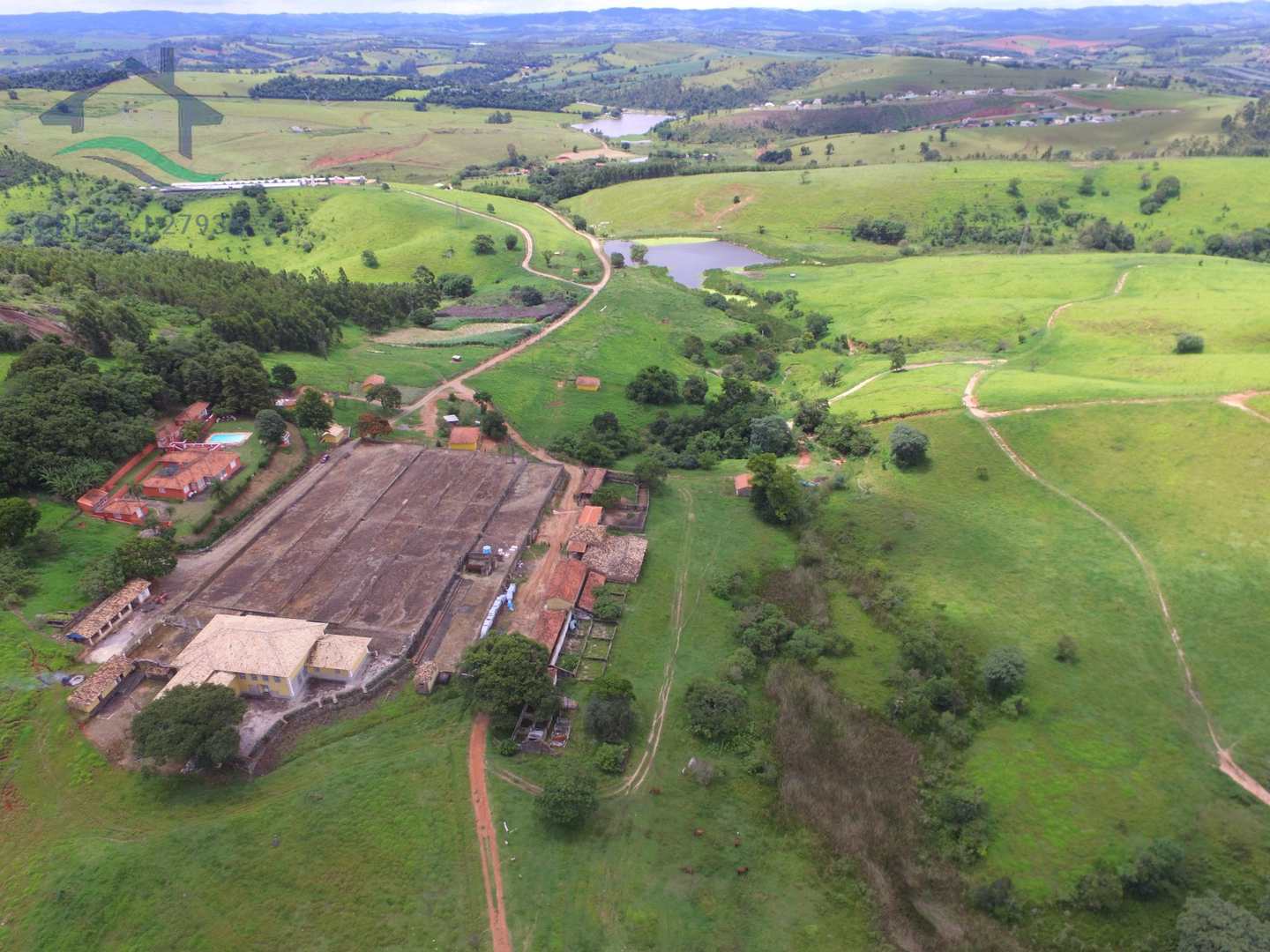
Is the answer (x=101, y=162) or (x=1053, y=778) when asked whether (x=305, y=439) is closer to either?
(x=1053, y=778)

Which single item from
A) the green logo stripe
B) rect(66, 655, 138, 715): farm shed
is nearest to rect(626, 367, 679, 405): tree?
rect(66, 655, 138, 715): farm shed

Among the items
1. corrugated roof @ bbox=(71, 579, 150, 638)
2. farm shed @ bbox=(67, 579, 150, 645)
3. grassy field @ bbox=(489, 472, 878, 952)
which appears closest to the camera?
grassy field @ bbox=(489, 472, 878, 952)

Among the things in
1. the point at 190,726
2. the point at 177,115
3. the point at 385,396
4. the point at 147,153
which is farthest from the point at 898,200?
the point at 177,115

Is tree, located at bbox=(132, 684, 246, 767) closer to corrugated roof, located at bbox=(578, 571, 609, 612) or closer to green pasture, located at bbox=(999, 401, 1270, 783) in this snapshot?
corrugated roof, located at bbox=(578, 571, 609, 612)

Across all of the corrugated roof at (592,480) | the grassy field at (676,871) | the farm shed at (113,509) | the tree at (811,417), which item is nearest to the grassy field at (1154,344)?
the tree at (811,417)

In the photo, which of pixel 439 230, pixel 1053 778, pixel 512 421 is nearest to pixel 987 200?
pixel 439 230
